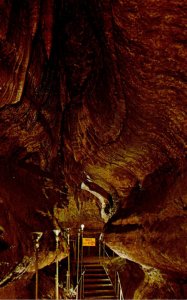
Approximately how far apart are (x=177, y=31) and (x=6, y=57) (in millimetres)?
3021

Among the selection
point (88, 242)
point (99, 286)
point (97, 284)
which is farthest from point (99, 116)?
point (88, 242)

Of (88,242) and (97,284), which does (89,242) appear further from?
(97,284)

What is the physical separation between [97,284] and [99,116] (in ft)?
32.2

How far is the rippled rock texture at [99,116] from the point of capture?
525 centimetres

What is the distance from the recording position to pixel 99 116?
8.38 m

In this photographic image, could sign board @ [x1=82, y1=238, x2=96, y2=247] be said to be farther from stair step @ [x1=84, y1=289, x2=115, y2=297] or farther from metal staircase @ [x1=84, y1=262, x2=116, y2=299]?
stair step @ [x1=84, y1=289, x2=115, y2=297]

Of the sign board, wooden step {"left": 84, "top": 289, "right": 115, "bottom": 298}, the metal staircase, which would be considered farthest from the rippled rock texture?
the sign board

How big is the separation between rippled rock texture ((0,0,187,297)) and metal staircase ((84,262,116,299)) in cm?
444

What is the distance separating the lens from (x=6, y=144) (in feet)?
29.6

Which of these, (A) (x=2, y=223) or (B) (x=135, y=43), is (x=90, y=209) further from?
(B) (x=135, y=43)

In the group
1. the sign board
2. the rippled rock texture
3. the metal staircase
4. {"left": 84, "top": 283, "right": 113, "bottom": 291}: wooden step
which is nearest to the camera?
the rippled rock texture

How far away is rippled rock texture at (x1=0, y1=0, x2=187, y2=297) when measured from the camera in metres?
5.25

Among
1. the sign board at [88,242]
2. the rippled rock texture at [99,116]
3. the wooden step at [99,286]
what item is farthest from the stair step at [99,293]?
the sign board at [88,242]

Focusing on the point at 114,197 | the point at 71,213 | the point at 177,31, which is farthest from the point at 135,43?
the point at 71,213
